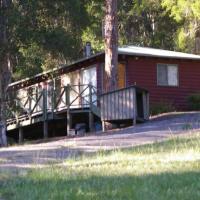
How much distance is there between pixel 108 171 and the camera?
989cm

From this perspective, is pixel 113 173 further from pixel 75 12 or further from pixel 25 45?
pixel 75 12

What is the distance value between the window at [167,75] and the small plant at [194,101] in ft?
4.19

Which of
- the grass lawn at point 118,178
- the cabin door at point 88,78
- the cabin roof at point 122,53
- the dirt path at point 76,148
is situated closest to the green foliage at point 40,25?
the cabin roof at point 122,53

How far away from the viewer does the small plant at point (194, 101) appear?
28.7m

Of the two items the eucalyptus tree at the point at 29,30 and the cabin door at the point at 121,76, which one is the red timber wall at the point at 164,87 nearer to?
the cabin door at the point at 121,76

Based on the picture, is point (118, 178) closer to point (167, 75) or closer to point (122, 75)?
point (122, 75)

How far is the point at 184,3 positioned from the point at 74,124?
12.3 metres

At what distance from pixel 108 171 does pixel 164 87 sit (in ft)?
65.6

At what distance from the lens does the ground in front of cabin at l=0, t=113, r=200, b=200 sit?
787cm

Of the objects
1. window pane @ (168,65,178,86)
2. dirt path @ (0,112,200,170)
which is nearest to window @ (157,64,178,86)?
window pane @ (168,65,178,86)

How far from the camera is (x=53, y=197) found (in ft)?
25.3

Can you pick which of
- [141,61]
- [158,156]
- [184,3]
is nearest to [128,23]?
[184,3]

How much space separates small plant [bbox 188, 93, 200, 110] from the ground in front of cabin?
13.3 m

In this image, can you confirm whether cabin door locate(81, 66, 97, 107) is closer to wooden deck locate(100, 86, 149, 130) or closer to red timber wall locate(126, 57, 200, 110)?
red timber wall locate(126, 57, 200, 110)
